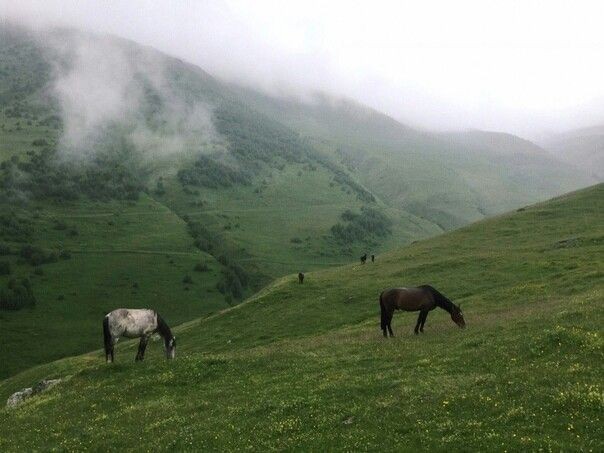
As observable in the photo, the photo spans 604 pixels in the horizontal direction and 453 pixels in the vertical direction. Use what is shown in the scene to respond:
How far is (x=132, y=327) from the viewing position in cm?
3547

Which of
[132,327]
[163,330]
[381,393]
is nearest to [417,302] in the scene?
[381,393]

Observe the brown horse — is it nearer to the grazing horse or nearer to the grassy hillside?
the grassy hillside

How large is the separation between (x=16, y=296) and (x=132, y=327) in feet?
551

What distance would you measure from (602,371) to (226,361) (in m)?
19.2

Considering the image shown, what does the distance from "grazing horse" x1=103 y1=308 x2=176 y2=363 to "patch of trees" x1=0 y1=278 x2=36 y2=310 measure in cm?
16358

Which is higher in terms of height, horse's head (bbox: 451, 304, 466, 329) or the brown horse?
the brown horse

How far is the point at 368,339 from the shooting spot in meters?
35.8

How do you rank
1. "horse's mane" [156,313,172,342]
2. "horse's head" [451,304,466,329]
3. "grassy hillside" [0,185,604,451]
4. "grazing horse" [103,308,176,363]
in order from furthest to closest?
"horse's mane" [156,313,172,342], "grazing horse" [103,308,176,363], "horse's head" [451,304,466,329], "grassy hillside" [0,185,604,451]

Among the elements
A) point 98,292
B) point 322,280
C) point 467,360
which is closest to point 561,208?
point 322,280

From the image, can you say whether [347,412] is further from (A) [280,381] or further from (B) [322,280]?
(B) [322,280]

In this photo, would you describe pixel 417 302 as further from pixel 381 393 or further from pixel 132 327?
pixel 132 327

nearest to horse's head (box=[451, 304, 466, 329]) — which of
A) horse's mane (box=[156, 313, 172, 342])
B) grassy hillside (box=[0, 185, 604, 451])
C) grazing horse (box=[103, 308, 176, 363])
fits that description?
grassy hillside (box=[0, 185, 604, 451])

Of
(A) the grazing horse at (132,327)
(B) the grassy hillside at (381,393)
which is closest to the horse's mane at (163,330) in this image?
(A) the grazing horse at (132,327)

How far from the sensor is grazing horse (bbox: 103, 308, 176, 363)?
115 feet
